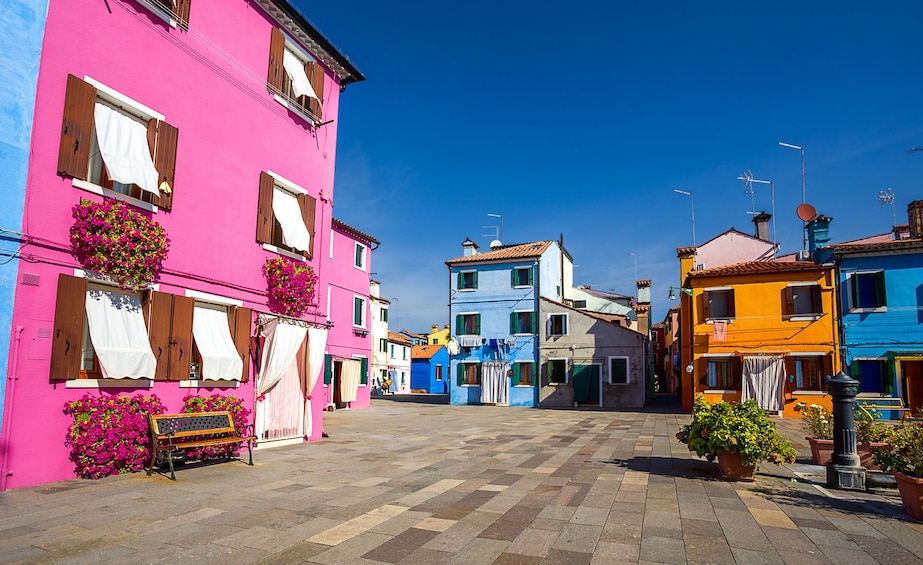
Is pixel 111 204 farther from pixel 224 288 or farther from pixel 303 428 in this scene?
pixel 303 428

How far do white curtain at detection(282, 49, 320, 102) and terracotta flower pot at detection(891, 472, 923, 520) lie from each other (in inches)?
529

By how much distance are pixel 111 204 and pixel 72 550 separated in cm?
543

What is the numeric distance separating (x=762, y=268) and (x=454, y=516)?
2315cm

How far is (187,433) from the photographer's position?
896cm

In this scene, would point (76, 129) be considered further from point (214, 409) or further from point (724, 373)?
→ point (724, 373)

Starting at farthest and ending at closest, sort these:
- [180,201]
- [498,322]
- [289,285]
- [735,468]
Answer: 1. [498,322]
2. [289,285]
3. [180,201]
4. [735,468]

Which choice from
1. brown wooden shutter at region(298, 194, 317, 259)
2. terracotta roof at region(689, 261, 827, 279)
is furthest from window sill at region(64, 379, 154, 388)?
terracotta roof at region(689, 261, 827, 279)

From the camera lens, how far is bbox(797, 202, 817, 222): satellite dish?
1042 inches

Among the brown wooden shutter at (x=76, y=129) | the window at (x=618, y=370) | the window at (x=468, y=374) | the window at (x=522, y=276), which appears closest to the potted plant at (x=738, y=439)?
the brown wooden shutter at (x=76, y=129)

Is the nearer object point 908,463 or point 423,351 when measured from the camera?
point 908,463

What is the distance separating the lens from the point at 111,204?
8594 mm

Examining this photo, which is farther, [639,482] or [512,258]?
[512,258]

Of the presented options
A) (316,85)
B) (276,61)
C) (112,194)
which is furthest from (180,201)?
(316,85)

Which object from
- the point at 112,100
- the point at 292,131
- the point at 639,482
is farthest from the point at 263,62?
the point at 639,482
